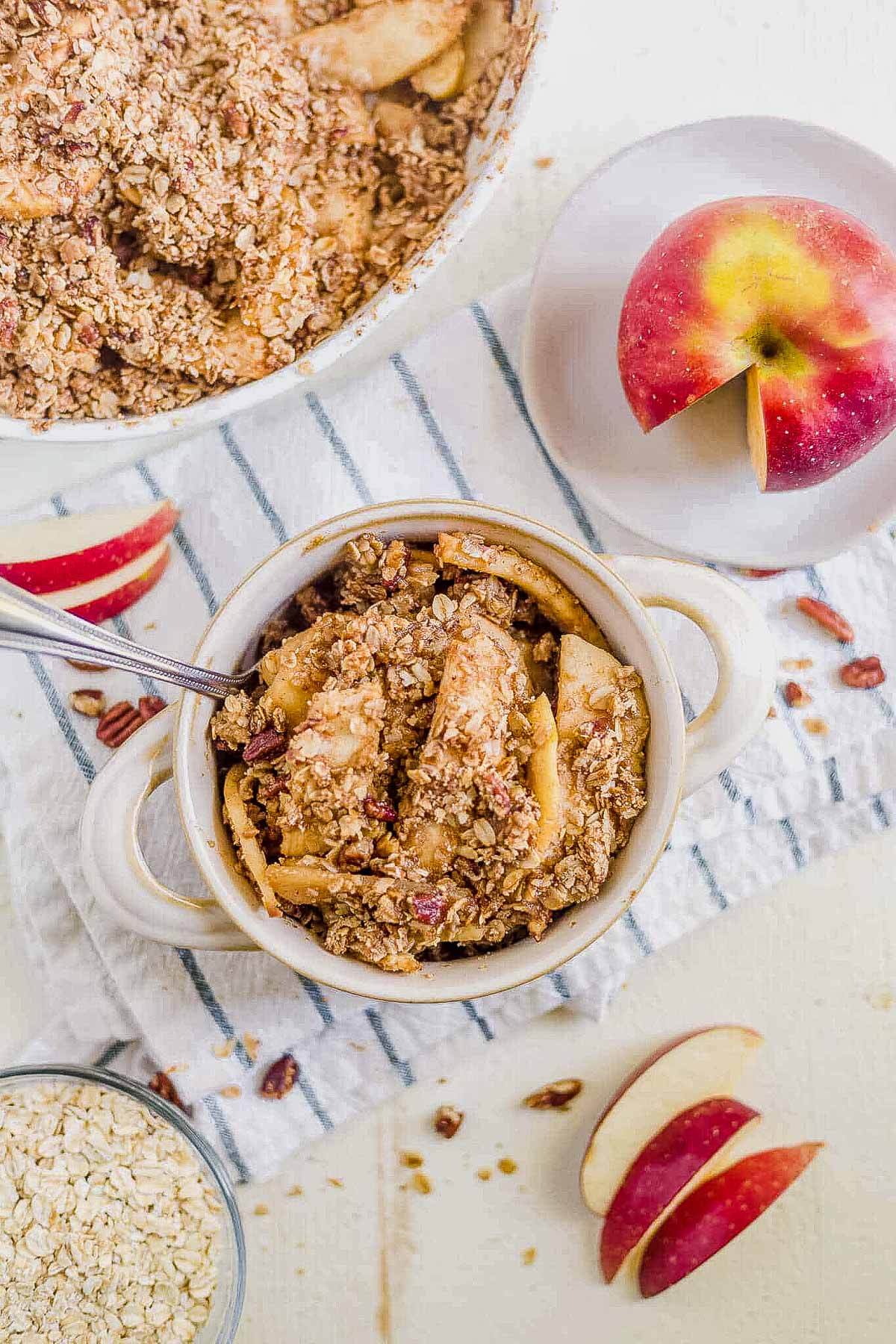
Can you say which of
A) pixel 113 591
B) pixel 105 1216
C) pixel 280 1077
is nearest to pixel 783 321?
pixel 113 591

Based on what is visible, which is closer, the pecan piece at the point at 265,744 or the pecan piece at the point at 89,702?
the pecan piece at the point at 265,744

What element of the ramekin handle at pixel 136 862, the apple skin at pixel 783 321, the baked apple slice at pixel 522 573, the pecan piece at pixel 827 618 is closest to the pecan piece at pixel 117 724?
the ramekin handle at pixel 136 862

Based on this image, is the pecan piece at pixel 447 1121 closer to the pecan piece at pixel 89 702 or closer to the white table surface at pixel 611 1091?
the white table surface at pixel 611 1091

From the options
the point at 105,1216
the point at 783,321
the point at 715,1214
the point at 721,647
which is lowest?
the point at 715,1214

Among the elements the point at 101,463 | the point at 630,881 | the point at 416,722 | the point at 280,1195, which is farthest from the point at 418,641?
the point at 280,1195

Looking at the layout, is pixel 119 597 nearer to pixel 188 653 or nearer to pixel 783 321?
pixel 188 653
